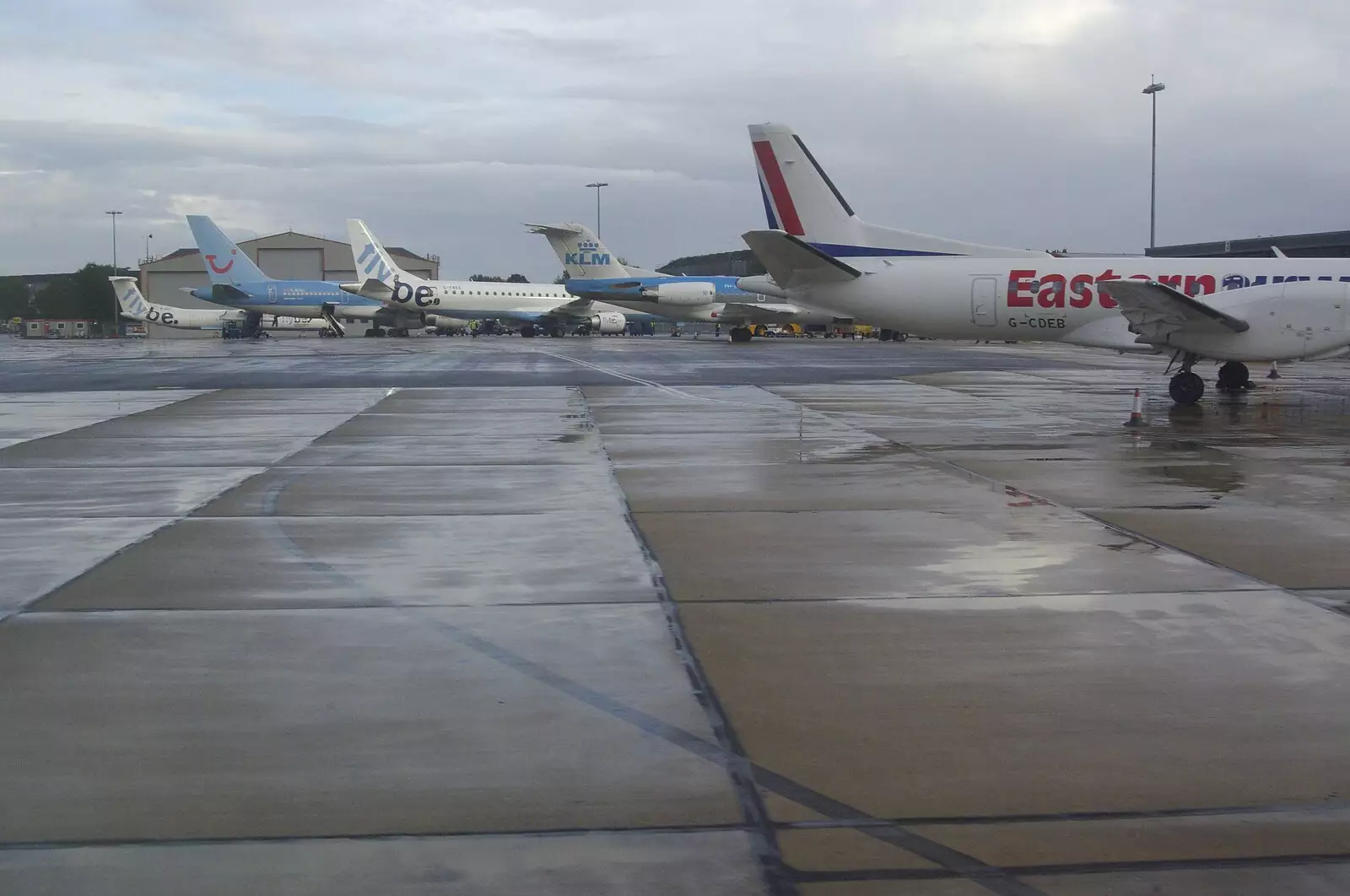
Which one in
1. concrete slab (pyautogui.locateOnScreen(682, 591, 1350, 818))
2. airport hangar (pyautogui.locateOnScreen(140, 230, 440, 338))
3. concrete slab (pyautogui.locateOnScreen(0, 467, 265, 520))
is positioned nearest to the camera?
concrete slab (pyautogui.locateOnScreen(682, 591, 1350, 818))

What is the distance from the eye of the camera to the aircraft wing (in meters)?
18.6

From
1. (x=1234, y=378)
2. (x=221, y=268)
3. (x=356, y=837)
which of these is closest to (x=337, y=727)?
(x=356, y=837)

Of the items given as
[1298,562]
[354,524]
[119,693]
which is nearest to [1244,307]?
[1298,562]

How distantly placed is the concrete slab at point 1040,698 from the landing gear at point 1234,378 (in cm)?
1637

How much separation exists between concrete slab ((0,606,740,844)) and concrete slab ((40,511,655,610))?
1.30 feet

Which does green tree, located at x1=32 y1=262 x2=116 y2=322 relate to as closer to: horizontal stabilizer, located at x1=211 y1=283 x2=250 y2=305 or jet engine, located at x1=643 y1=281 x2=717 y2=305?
horizontal stabilizer, located at x1=211 y1=283 x2=250 y2=305

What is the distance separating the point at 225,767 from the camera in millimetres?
4438

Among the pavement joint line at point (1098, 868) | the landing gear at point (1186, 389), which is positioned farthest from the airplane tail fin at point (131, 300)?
the pavement joint line at point (1098, 868)

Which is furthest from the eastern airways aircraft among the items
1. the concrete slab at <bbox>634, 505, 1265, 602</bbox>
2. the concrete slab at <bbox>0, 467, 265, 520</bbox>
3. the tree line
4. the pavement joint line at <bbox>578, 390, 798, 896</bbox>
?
the tree line

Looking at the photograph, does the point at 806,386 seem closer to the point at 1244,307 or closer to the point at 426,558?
the point at 1244,307

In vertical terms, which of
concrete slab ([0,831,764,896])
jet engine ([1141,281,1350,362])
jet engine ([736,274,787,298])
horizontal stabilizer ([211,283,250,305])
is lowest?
concrete slab ([0,831,764,896])

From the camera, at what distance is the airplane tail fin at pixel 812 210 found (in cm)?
2554

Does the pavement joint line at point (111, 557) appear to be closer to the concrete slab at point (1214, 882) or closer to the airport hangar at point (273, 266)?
the concrete slab at point (1214, 882)

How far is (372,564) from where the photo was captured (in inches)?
316
